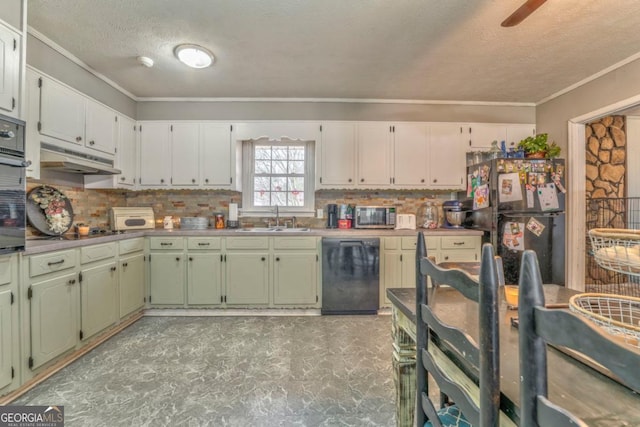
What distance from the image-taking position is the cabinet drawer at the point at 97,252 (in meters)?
2.29

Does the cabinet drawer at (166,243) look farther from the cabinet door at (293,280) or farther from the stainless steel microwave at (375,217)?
the stainless steel microwave at (375,217)

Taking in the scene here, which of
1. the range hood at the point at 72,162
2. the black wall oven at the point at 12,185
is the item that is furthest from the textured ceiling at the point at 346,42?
the black wall oven at the point at 12,185

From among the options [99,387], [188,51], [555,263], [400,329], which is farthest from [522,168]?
[99,387]

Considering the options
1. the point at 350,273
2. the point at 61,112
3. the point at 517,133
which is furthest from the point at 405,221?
the point at 61,112

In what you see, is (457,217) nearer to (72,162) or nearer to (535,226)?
(535,226)

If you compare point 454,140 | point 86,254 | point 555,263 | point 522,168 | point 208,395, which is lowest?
point 208,395

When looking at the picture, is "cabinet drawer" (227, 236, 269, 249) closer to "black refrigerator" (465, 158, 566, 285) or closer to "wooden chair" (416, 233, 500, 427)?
"wooden chair" (416, 233, 500, 427)

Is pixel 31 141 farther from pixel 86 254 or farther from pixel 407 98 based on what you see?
pixel 407 98

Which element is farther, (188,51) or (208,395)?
(188,51)

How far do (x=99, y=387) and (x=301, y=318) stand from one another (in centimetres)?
173

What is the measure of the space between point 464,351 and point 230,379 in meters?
1.79

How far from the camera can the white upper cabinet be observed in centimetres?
347

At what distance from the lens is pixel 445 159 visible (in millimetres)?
3531

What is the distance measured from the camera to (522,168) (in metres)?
2.96
